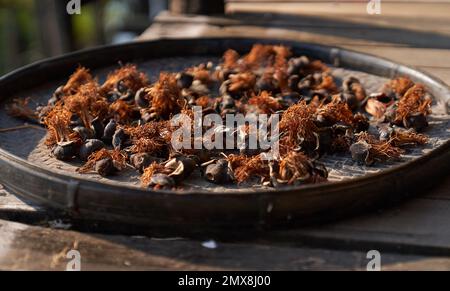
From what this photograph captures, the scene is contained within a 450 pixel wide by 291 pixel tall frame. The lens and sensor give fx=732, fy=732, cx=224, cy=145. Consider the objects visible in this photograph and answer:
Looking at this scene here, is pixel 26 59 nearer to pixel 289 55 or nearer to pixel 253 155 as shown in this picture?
pixel 289 55

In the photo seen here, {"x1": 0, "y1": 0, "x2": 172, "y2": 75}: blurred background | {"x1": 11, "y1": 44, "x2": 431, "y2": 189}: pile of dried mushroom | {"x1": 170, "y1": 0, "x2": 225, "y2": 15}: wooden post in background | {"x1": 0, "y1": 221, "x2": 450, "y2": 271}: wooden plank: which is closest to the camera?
{"x1": 0, "y1": 221, "x2": 450, "y2": 271}: wooden plank

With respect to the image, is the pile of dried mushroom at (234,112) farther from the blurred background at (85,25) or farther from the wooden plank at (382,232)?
the blurred background at (85,25)

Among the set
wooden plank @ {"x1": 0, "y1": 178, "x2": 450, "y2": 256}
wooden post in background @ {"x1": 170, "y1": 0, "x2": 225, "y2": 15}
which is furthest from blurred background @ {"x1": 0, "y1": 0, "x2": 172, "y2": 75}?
wooden plank @ {"x1": 0, "y1": 178, "x2": 450, "y2": 256}

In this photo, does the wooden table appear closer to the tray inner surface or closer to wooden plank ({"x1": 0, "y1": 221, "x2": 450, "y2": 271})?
wooden plank ({"x1": 0, "y1": 221, "x2": 450, "y2": 271})

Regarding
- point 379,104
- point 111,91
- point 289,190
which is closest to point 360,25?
point 379,104

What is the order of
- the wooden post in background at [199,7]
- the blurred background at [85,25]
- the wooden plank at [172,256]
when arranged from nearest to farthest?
1. the wooden plank at [172,256]
2. the wooden post in background at [199,7]
3. the blurred background at [85,25]

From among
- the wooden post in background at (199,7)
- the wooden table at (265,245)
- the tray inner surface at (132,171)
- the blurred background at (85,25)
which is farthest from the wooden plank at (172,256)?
the blurred background at (85,25)

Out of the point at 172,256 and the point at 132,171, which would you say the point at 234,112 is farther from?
the point at 172,256

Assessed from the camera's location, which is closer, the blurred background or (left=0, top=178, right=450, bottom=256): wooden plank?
(left=0, top=178, right=450, bottom=256): wooden plank
